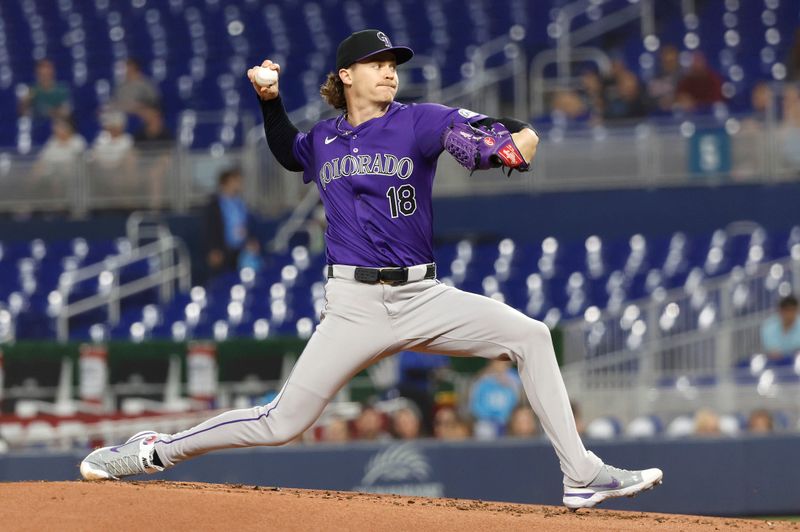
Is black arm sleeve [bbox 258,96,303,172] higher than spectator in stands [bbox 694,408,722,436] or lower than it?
higher

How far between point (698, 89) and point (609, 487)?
10560 mm

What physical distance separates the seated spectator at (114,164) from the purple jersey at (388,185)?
10.4 meters

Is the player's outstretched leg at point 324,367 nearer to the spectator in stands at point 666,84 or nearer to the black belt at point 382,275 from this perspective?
the black belt at point 382,275

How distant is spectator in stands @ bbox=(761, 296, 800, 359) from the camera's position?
1164 centimetres

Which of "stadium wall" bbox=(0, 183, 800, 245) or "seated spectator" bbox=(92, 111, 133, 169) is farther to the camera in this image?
"seated spectator" bbox=(92, 111, 133, 169)

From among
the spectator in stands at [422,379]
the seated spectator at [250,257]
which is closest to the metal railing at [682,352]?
the spectator in stands at [422,379]

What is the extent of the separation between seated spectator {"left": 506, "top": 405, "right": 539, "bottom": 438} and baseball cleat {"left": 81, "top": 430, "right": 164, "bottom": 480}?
5.22m

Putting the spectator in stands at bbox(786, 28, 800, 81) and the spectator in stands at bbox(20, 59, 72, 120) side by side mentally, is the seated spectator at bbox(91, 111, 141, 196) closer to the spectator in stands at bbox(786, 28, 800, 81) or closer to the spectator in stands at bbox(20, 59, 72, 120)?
the spectator in stands at bbox(20, 59, 72, 120)

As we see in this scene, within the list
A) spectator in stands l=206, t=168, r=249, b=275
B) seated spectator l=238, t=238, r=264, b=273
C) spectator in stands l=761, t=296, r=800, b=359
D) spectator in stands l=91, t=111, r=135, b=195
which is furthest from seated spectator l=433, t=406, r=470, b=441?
spectator in stands l=91, t=111, r=135, b=195

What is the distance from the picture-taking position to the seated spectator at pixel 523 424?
11133 millimetres

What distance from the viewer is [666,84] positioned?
15.9m

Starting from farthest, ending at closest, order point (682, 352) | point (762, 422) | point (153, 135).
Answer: point (153, 135), point (682, 352), point (762, 422)

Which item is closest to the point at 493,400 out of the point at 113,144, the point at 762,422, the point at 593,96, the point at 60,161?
the point at 762,422

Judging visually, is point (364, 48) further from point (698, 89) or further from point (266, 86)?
point (698, 89)
